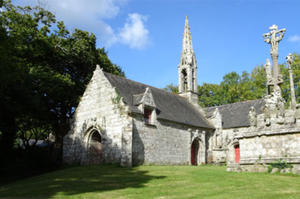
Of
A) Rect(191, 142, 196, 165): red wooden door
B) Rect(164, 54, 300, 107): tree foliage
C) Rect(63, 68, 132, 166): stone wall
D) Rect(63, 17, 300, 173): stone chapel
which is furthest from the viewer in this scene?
Rect(164, 54, 300, 107): tree foliage

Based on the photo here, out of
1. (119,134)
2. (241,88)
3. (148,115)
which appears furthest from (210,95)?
(119,134)

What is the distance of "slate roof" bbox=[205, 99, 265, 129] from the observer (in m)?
29.7

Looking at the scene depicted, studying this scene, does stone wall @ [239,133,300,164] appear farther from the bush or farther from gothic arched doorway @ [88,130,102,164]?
gothic arched doorway @ [88,130,102,164]

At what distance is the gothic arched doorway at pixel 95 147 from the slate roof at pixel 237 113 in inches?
489

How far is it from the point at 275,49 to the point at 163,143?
10.8m

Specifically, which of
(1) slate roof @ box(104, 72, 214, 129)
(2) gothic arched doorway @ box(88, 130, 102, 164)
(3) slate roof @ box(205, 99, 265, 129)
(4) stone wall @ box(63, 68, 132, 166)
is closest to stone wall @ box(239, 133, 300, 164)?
(4) stone wall @ box(63, 68, 132, 166)

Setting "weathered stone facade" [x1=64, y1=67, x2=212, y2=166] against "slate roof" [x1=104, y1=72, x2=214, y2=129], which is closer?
"weathered stone facade" [x1=64, y1=67, x2=212, y2=166]

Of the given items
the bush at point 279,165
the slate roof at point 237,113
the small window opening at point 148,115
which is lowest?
the bush at point 279,165

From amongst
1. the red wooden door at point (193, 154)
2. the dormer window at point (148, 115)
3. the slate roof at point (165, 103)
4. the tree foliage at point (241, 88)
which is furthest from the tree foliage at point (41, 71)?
the tree foliage at point (241, 88)

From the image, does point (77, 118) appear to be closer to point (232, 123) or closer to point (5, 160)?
point (5, 160)

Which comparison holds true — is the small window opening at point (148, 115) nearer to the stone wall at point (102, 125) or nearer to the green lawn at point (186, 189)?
the stone wall at point (102, 125)

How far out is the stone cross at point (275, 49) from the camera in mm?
15883

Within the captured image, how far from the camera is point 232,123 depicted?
1192 inches

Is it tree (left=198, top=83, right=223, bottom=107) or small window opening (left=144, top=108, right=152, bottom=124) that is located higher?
tree (left=198, top=83, right=223, bottom=107)
